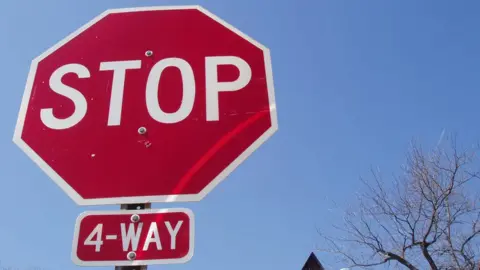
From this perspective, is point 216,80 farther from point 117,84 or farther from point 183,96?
point 117,84

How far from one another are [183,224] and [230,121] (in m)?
0.39

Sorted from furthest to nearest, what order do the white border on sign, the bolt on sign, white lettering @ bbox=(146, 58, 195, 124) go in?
white lettering @ bbox=(146, 58, 195, 124) < the bolt on sign < the white border on sign

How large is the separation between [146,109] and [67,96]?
30 centimetres

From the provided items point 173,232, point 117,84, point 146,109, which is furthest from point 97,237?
point 117,84

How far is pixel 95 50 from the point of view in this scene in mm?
1834

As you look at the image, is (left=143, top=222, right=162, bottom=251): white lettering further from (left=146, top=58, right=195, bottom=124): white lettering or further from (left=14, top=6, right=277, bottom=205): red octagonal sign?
(left=146, top=58, right=195, bottom=124): white lettering

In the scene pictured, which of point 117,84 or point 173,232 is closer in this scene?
point 173,232

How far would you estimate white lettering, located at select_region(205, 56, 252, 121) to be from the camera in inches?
64.6

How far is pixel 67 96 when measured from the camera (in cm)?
170

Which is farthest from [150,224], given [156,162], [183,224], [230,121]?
[230,121]

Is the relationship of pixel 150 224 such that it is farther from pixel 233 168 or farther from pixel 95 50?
pixel 95 50

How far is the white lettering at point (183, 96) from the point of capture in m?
1.62

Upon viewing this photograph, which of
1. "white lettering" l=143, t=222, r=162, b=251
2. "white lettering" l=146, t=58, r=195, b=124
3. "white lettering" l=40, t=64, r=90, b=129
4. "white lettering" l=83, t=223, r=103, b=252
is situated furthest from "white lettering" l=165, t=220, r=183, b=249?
"white lettering" l=40, t=64, r=90, b=129

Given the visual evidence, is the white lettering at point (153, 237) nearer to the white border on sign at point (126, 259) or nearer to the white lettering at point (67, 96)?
the white border on sign at point (126, 259)
